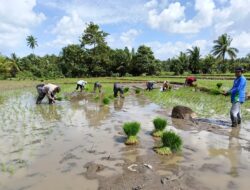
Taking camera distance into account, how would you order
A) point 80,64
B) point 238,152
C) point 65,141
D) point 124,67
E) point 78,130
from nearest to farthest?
point 238,152 < point 65,141 < point 78,130 < point 80,64 < point 124,67

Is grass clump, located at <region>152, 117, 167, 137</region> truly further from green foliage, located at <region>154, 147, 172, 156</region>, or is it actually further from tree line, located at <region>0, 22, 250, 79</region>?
tree line, located at <region>0, 22, 250, 79</region>

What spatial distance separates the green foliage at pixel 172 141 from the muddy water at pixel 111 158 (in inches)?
8.5

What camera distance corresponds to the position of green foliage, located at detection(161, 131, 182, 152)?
607 centimetres

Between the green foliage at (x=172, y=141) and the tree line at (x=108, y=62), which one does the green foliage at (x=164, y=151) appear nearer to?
the green foliage at (x=172, y=141)

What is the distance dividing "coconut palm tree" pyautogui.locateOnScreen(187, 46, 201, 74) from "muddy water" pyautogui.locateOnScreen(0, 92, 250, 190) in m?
42.0

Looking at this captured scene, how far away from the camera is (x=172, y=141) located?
240 inches

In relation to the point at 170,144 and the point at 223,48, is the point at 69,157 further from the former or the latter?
the point at 223,48

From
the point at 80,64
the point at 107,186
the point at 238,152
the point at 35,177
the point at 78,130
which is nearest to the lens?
the point at 107,186

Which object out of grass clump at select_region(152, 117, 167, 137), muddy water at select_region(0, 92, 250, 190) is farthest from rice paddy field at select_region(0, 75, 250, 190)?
grass clump at select_region(152, 117, 167, 137)

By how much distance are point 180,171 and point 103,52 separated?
42830 mm

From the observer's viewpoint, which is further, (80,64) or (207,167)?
(80,64)

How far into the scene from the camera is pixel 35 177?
16.4 feet

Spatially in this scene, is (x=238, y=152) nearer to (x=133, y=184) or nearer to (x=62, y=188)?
(x=133, y=184)

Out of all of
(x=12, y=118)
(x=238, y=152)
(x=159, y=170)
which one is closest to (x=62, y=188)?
(x=159, y=170)
